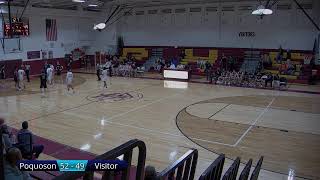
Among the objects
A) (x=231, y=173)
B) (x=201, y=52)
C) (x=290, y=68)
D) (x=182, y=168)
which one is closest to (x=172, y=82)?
(x=201, y=52)

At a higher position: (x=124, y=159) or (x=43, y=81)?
(x=124, y=159)

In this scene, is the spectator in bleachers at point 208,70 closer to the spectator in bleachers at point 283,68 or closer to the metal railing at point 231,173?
the spectator in bleachers at point 283,68

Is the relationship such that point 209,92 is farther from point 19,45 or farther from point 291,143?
point 19,45

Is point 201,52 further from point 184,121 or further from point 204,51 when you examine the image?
point 184,121

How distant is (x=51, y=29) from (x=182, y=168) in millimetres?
27994

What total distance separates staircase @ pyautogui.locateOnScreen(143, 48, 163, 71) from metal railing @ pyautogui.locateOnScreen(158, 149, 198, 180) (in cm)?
2614

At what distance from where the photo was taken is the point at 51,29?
28.2 meters

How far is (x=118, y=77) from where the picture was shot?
1019 inches

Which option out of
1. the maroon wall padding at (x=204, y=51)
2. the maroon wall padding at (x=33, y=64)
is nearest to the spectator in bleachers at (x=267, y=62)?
the maroon wall padding at (x=204, y=51)

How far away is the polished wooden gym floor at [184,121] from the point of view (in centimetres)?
932

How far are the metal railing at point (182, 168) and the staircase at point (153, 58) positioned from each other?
2614 centimetres

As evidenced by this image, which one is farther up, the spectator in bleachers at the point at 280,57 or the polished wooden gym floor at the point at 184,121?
the spectator in bleachers at the point at 280,57

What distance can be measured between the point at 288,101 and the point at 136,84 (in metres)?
9.90

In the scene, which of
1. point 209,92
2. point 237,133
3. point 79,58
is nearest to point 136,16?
point 79,58
